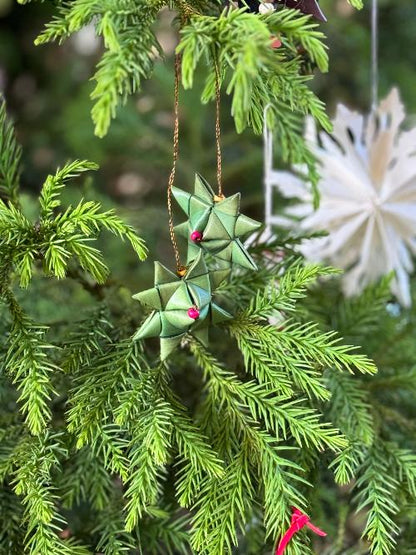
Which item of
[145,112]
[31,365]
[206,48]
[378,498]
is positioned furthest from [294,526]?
[145,112]

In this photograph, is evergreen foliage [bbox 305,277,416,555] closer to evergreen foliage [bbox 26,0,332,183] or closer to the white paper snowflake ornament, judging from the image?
the white paper snowflake ornament

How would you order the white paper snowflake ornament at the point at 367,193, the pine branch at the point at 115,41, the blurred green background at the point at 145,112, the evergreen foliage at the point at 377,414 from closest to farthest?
the pine branch at the point at 115,41 < the evergreen foliage at the point at 377,414 < the white paper snowflake ornament at the point at 367,193 < the blurred green background at the point at 145,112

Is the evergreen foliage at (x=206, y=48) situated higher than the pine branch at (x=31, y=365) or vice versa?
the evergreen foliage at (x=206, y=48)

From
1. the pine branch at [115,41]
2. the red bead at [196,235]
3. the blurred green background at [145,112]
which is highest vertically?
the pine branch at [115,41]

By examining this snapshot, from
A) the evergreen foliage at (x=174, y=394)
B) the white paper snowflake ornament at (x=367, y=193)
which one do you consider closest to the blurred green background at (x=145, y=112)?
the white paper snowflake ornament at (x=367, y=193)

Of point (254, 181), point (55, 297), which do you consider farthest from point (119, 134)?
point (55, 297)

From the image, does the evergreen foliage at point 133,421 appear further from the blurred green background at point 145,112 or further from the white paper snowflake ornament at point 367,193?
the blurred green background at point 145,112
